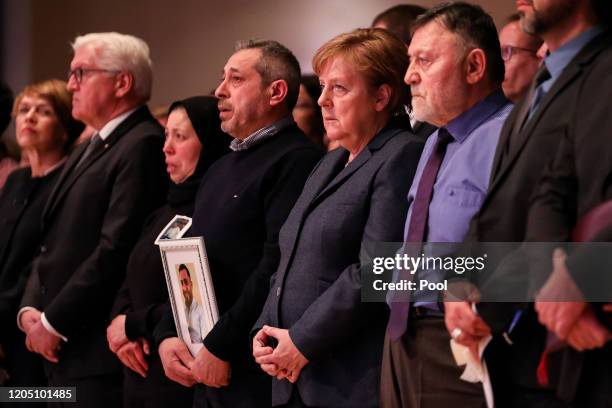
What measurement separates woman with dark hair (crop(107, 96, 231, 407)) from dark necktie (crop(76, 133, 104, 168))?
1.82 feet

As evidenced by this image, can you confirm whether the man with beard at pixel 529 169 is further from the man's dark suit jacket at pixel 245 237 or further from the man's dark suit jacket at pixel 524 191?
the man's dark suit jacket at pixel 245 237

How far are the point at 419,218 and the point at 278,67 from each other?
1.16 meters

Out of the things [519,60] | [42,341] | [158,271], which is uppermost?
[519,60]

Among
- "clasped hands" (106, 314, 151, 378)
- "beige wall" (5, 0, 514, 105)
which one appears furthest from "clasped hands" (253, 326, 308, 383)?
"beige wall" (5, 0, 514, 105)

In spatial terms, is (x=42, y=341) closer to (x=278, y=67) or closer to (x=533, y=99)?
(x=278, y=67)

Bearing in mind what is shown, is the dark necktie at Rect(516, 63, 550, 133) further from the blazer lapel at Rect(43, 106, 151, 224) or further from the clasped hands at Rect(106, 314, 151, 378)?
the blazer lapel at Rect(43, 106, 151, 224)

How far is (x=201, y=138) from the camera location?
369cm

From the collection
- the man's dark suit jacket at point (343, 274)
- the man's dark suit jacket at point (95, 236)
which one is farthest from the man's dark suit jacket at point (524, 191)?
the man's dark suit jacket at point (95, 236)

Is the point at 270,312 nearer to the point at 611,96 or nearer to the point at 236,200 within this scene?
the point at 236,200

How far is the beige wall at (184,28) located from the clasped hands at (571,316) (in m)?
3.16

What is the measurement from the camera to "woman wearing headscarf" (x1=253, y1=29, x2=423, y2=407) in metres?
2.69

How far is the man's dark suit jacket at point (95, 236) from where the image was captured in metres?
3.85

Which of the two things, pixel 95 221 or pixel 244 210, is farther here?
pixel 95 221

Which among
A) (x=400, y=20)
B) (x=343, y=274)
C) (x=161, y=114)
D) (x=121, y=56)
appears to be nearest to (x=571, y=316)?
(x=343, y=274)
